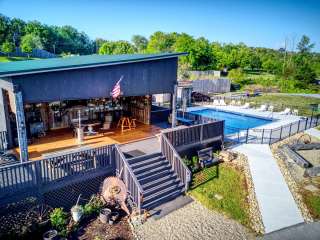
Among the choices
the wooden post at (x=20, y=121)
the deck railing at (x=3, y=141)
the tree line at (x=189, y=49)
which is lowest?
the deck railing at (x=3, y=141)

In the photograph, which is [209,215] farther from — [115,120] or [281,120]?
[281,120]

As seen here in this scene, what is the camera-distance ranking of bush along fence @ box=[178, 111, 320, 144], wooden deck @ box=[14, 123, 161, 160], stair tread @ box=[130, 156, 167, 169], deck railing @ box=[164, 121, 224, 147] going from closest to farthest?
stair tread @ box=[130, 156, 167, 169], wooden deck @ box=[14, 123, 161, 160], deck railing @ box=[164, 121, 224, 147], bush along fence @ box=[178, 111, 320, 144]

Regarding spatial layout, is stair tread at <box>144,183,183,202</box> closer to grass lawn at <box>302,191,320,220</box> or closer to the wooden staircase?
the wooden staircase

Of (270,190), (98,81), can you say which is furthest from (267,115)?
(98,81)

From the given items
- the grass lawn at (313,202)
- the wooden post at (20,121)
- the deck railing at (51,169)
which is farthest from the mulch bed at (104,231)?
the grass lawn at (313,202)

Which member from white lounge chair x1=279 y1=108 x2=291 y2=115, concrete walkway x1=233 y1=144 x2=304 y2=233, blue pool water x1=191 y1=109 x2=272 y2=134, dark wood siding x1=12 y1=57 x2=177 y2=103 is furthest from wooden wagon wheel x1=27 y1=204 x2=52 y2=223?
white lounge chair x1=279 y1=108 x2=291 y2=115

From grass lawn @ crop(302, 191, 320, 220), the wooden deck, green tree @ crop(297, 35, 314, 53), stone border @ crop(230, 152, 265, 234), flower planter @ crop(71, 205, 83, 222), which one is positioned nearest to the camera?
flower planter @ crop(71, 205, 83, 222)

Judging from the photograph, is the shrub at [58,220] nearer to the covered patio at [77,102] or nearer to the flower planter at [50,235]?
the flower planter at [50,235]
